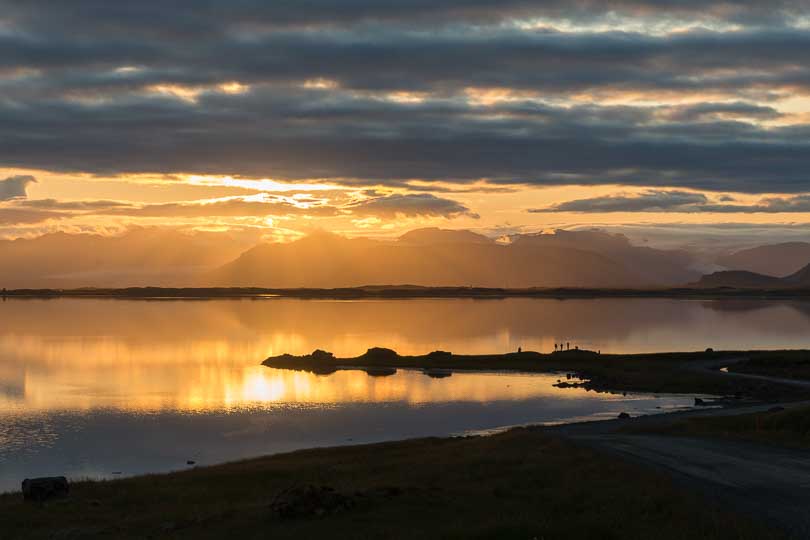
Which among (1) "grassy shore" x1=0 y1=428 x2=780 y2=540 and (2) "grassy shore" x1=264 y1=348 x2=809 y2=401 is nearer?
(1) "grassy shore" x1=0 y1=428 x2=780 y2=540

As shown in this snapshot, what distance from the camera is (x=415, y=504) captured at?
29.1 metres

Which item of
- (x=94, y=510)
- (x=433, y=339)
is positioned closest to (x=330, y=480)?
(x=94, y=510)

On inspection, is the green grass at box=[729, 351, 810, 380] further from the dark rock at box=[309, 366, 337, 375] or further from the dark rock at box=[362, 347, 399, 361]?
the dark rock at box=[309, 366, 337, 375]

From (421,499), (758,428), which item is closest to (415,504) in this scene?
(421,499)

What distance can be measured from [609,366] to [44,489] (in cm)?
8462

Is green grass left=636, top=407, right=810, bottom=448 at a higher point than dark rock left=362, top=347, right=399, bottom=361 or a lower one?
lower

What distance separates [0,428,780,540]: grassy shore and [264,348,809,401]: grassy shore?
5356 centimetres

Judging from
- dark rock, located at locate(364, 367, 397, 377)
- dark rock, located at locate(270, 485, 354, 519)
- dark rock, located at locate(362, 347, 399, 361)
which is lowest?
dark rock, located at locate(270, 485, 354, 519)

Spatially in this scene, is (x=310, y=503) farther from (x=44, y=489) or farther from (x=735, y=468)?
(x=735, y=468)

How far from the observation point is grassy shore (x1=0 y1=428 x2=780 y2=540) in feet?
82.4

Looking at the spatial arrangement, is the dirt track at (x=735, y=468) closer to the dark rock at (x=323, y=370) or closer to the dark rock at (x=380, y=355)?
the dark rock at (x=323, y=370)

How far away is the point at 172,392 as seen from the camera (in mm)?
96250

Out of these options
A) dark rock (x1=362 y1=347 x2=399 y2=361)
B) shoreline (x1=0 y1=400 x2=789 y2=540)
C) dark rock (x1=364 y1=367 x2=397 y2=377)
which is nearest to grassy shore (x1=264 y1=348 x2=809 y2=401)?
dark rock (x1=362 y1=347 x2=399 y2=361)

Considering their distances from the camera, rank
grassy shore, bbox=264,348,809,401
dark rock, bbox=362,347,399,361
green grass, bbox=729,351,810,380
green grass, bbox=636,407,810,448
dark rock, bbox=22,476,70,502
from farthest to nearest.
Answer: dark rock, bbox=362,347,399,361, green grass, bbox=729,351,810,380, grassy shore, bbox=264,348,809,401, green grass, bbox=636,407,810,448, dark rock, bbox=22,476,70,502
